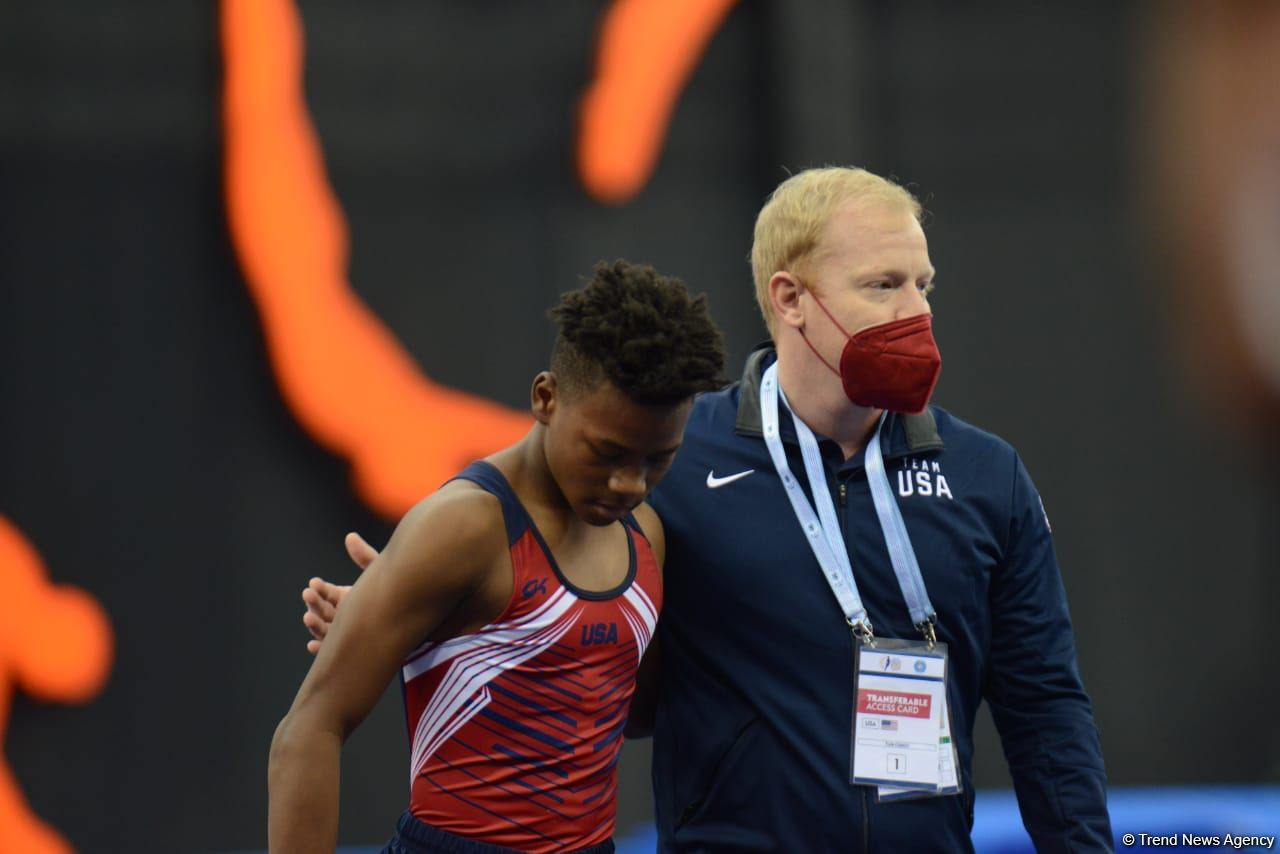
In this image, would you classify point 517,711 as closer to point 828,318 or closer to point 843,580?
point 843,580

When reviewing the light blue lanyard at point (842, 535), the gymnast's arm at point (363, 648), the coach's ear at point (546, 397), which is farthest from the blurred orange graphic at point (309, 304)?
the gymnast's arm at point (363, 648)

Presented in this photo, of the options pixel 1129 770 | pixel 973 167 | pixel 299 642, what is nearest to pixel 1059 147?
pixel 973 167

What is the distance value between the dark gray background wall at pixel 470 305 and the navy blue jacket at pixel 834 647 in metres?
2.64

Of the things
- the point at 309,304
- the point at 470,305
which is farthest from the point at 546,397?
the point at 470,305

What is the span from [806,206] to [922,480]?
1.79 feet

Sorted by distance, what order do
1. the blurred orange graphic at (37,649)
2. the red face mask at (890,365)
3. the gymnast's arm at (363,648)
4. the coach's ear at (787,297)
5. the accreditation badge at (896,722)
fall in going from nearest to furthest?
the gymnast's arm at (363,648), the accreditation badge at (896,722), the red face mask at (890,365), the coach's ear at (787,297), the blurred orange graphic at (37,649)

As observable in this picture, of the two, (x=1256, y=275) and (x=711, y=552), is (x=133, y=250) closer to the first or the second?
(x=711, y=552)

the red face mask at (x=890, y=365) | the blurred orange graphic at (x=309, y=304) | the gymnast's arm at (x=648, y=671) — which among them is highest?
the blurred orange graphic at (x=309, y=304)

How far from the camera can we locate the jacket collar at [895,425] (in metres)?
2.52

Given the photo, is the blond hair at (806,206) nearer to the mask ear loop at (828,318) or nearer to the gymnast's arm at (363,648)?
the mask ear loop at (828,318)

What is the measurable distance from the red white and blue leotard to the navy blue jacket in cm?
35

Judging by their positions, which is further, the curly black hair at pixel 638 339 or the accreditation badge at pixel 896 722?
the accreditation badge at pixel 896 722

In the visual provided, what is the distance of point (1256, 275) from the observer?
5.75 meters

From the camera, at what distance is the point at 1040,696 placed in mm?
2471
